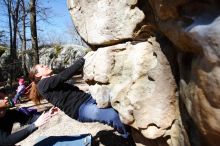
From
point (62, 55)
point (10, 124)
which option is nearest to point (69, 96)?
point (10, 124)

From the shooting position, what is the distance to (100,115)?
4496 millimetres

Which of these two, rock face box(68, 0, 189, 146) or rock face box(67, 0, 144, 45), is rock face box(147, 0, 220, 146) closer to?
rock face box(68, 0, 189, 146)

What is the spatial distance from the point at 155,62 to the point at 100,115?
1.17 m

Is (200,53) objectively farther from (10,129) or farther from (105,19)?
(10,129)

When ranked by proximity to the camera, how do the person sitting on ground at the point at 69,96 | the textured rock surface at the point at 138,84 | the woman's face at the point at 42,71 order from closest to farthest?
the textured rock surface at the point at 138,84, the person sitting on ground at the point at 69,96, the woman's face at the point at 42,71

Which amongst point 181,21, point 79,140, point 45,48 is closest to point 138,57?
point 181,21

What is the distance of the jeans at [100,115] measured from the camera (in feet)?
14.4

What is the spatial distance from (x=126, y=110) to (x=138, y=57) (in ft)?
1.86

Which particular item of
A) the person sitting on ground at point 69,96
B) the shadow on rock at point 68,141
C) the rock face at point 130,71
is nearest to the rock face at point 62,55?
the shadow on rock at point 68,141

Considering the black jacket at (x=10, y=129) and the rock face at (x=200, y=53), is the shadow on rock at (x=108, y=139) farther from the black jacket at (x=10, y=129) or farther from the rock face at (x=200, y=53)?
the rock face at (x=200, y=53)

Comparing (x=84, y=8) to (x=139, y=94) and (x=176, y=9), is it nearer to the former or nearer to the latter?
(x=139, y=94)

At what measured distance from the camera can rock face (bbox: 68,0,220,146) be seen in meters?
2.48

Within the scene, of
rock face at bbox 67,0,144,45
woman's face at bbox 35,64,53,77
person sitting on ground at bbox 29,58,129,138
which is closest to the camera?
rock face at bbox 67,0,144,45

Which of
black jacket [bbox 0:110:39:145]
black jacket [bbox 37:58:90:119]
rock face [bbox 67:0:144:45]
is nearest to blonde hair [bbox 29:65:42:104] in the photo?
black jacket [bbox 37:58:90:119]
